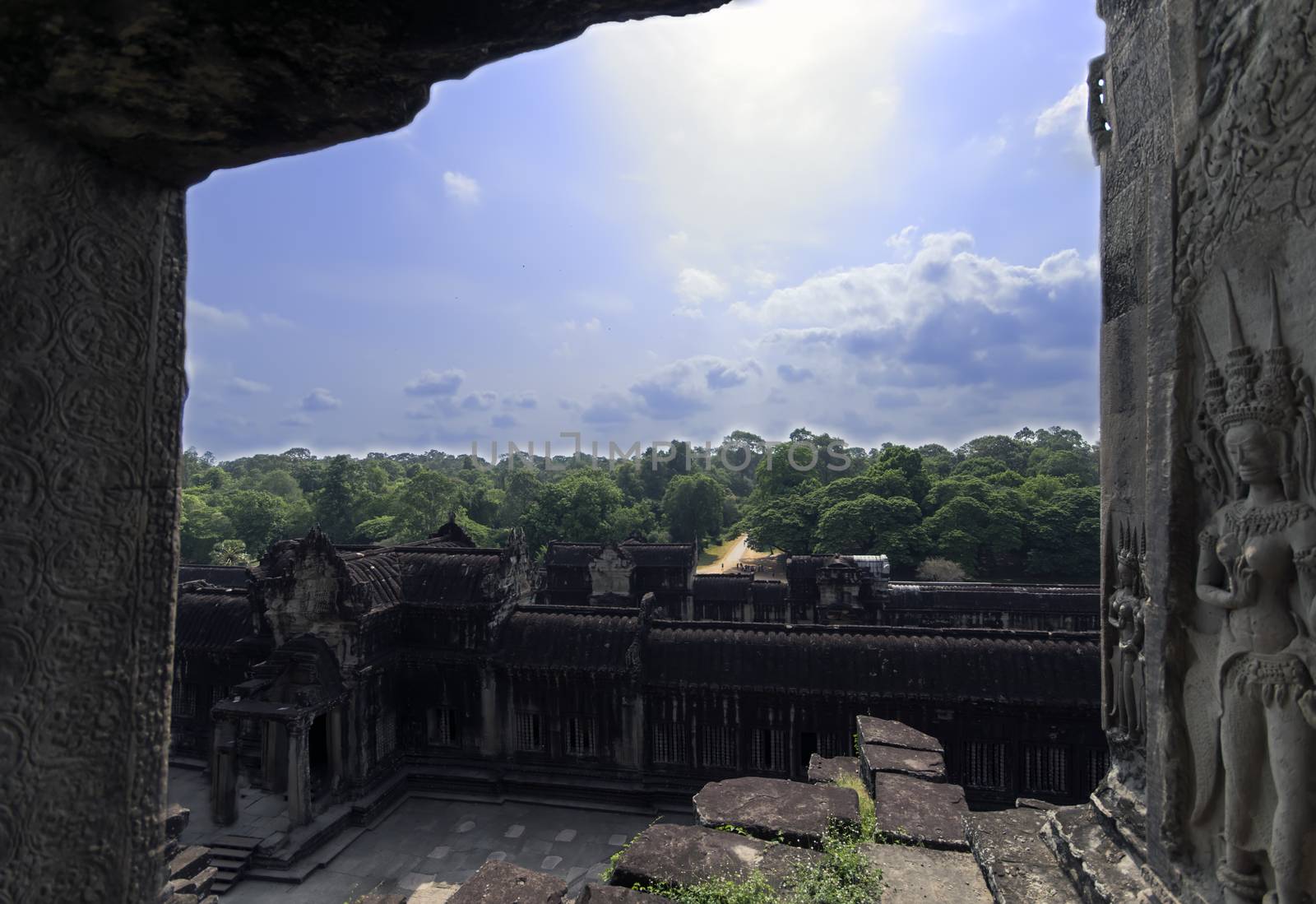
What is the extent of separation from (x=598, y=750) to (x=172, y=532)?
11.4 m

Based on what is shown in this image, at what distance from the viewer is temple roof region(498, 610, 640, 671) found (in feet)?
41.0

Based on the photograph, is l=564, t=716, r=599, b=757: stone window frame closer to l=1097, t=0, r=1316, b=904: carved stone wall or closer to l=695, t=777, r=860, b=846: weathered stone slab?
l=695, t=777, r=860, b=846: weathered stone slab

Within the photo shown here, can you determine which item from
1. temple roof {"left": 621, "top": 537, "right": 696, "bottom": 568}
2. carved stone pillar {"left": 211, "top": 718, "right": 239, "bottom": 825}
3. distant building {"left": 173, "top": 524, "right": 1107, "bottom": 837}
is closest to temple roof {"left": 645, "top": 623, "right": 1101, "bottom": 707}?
distant building {"left": 173, "top": 524, "right": 1107, "bottom": 837}

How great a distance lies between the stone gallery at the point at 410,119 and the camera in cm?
179

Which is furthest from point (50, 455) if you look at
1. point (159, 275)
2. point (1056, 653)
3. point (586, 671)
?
point (1056, 653)

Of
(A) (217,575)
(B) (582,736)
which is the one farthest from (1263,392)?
(A) (217,575)

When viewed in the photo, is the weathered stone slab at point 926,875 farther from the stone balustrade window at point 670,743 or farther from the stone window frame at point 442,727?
the stone window frame at point 442,727

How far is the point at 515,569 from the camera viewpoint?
1410 centimetres

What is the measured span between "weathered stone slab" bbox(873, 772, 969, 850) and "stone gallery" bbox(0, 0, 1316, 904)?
1.17ft

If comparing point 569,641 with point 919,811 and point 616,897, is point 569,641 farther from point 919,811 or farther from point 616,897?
point 616,897

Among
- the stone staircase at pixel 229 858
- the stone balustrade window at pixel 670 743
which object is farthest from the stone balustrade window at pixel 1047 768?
the stone staircase at pixel 229 858

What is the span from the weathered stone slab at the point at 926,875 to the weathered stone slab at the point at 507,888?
7.84ft

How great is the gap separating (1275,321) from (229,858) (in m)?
13.5

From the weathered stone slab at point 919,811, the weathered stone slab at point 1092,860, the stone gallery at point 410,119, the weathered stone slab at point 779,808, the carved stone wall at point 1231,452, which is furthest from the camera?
the weathered stone slab at point 779,808
